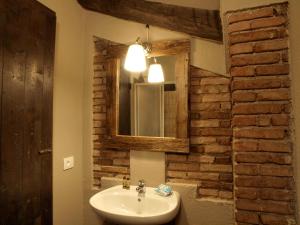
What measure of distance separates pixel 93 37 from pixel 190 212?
5.73 ft

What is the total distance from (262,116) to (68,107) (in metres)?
1.48

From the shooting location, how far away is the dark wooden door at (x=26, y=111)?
1.30 meters

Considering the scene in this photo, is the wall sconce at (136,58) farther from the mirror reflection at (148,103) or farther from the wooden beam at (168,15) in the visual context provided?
the wooden beam at (168,15)

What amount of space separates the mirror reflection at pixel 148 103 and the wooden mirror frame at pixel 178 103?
0.04 metres

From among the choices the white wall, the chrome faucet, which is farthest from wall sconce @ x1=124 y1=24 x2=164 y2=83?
the chrome faucet

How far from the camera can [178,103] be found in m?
1.81

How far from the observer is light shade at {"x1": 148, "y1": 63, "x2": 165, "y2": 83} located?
74.1 inches

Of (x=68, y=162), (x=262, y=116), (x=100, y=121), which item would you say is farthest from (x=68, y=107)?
(x=262, y=116)

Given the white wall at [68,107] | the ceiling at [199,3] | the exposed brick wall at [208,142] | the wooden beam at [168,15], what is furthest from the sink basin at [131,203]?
the ceiling at [199,3]

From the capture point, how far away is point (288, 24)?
1267 mm

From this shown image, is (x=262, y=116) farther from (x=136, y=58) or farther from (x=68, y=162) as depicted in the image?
(x=68, y=162)

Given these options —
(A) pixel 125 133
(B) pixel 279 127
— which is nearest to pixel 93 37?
(A) pixel 125 133

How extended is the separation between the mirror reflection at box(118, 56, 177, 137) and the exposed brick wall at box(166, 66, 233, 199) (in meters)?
0.17

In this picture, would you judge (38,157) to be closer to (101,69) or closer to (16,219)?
(16,219)
